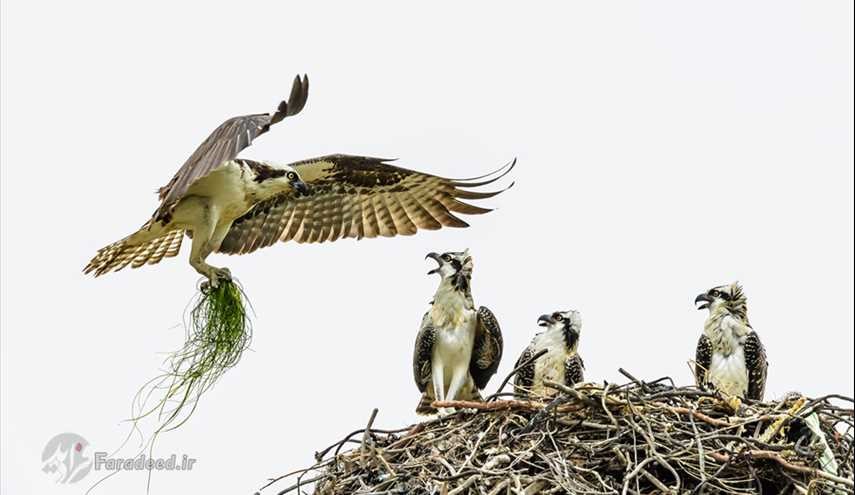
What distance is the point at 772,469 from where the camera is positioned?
23.1ft

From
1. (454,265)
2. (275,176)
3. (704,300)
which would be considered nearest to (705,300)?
(704,300)

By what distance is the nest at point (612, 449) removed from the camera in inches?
273

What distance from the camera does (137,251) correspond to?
388 inches

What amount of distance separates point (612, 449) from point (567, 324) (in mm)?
1906

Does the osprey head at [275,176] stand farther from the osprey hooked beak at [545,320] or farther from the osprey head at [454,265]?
the osprey hooked beak at [545,320]

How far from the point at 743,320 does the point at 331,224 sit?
11.1ft

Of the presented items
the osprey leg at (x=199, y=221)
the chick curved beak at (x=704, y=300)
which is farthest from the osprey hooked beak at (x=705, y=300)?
the osprey leg at (x=199, y=221)

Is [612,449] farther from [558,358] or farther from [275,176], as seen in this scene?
[275,176]

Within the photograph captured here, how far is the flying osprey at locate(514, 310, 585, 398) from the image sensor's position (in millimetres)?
8844

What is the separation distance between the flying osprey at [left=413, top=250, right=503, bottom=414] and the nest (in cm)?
174

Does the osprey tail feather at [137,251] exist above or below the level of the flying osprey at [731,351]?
above

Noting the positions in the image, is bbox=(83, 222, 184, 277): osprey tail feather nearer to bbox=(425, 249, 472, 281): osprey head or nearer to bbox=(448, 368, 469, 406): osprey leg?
bbox=(425, 249, 472, 281): osprey head

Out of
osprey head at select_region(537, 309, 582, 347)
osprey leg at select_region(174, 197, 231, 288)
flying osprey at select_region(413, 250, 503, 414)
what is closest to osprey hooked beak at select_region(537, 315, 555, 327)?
osprey head at select_region(537, 309, 582, 347)

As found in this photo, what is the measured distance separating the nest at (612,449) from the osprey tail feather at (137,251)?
268 centimetres
